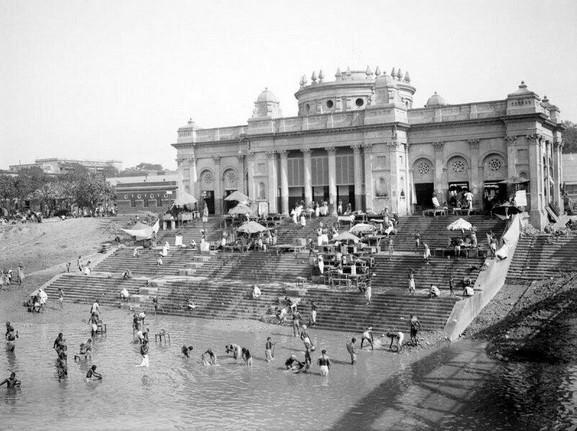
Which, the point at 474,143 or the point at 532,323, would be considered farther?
the point at 474,143

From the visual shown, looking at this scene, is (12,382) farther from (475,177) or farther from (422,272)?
(475,177)

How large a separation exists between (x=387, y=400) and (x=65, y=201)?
74.7 metres

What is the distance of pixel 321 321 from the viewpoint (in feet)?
118

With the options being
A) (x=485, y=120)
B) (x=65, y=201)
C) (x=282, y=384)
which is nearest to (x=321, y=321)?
(x=282, y=384)

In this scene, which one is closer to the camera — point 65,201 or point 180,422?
point 180,422

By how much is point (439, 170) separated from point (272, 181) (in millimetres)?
13674

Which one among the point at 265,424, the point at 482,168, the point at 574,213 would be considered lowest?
the point at 265,424

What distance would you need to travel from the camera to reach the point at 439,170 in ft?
173

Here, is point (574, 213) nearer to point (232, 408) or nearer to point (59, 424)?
point (232, 408)

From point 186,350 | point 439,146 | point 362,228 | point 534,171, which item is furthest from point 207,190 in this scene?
point 186,350

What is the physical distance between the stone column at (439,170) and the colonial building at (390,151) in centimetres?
8

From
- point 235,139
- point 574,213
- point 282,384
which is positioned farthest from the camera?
point 235,139

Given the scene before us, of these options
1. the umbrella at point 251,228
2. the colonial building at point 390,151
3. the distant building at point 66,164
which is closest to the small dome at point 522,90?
the colonial building at point 390,151

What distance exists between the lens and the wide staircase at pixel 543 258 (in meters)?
38.4
